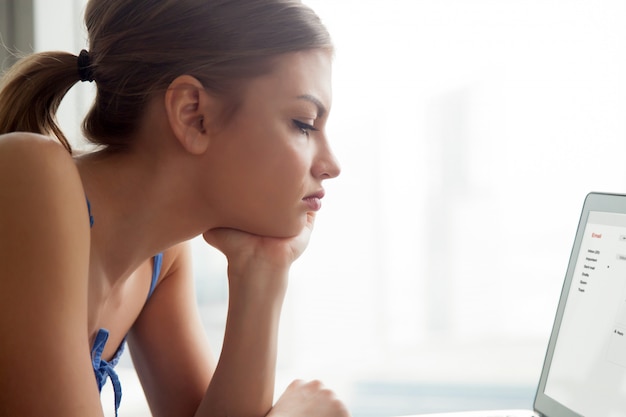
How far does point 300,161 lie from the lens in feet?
2.99

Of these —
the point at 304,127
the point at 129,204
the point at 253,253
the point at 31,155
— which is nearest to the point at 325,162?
the point at 304,127

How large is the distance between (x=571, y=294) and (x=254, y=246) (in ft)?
1.56

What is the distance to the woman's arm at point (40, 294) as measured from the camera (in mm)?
688

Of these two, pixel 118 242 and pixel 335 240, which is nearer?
pixel 118 242

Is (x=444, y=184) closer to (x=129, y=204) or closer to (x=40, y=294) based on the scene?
(x=129, y=204)

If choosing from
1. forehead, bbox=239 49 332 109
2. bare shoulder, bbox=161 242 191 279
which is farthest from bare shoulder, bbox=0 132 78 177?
bare shoulder, bbox=161 242 191 279

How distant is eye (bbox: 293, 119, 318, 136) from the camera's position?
909 mm

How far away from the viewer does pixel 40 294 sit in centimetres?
70

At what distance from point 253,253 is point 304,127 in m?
0.22

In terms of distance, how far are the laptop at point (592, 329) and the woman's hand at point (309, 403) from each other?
0.21 m

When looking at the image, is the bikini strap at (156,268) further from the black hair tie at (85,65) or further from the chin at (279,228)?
the black hair tie at (85,65)

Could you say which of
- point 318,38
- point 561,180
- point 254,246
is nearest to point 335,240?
point 561,180

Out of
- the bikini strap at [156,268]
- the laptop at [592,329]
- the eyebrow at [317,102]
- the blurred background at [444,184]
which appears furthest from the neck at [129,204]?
the blurred background at [444,184]

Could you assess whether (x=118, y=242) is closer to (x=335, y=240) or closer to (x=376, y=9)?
(x=335, y=240)
